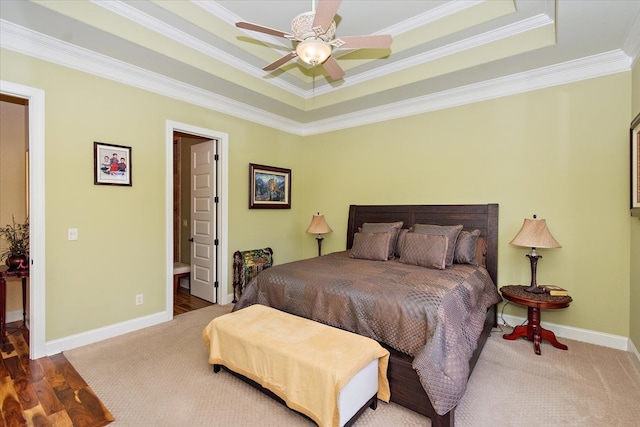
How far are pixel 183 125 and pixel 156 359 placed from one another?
2654mm

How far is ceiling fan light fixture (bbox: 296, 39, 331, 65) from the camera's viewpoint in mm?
2154

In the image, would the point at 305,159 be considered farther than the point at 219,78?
Yes

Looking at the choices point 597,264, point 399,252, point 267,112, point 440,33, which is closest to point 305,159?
point 267,112

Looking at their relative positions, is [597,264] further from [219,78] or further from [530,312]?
[219,78]

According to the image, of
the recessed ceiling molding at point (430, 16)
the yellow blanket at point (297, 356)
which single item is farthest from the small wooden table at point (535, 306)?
the recessed ceiling molding at point (430, 16)

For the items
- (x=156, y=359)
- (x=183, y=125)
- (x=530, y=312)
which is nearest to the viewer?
(x=156, y=359)

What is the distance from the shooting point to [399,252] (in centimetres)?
371

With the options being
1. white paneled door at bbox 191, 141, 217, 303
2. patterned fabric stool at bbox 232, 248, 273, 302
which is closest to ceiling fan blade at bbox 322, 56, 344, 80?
white paneled door at bbox 191, 141, 217, 303

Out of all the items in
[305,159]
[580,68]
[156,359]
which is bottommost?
[156,359]

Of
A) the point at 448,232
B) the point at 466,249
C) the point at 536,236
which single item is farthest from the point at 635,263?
the point at 448,232

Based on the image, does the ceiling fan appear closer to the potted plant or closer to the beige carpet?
the beige carpet

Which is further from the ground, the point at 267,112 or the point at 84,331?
the point at 267,112

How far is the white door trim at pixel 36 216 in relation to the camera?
2.72 m

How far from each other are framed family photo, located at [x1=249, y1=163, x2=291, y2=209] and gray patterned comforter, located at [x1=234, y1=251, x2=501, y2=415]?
184cm
